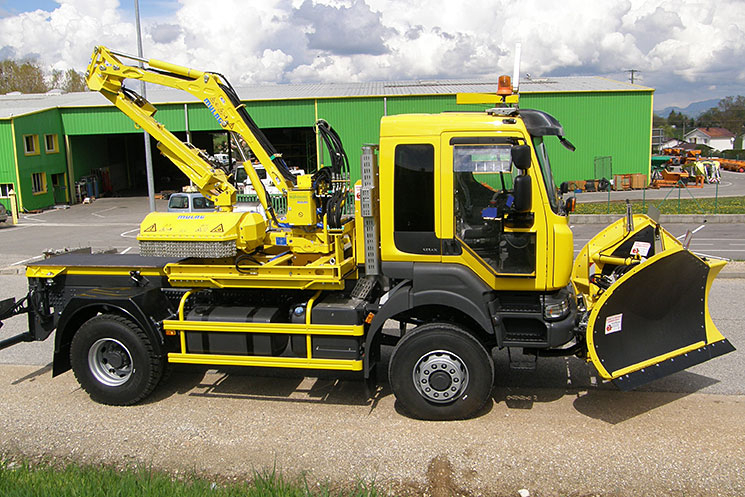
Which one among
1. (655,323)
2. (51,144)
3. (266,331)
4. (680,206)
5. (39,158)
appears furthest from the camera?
(51,144)

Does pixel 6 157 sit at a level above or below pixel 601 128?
below

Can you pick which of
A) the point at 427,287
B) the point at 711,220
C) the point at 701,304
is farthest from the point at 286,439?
the point at 711,220

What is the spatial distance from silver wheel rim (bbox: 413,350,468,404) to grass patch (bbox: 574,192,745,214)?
1824 cm

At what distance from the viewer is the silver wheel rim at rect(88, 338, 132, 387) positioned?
6.39 metres

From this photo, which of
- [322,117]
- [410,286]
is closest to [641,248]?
[410,286]

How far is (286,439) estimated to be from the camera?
5.56 meters

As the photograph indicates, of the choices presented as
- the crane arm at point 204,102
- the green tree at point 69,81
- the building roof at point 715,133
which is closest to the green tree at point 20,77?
the green tree at point 69,81

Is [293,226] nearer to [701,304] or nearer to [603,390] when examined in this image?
[603,390]

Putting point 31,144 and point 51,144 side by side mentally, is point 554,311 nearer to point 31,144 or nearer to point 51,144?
point 31,144

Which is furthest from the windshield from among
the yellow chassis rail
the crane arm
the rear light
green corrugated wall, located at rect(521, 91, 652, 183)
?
green corrugated wall, located at rect(521, 91, 652, 183)

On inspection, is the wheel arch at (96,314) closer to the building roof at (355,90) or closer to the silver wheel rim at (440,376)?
the silver wheel rim at (440,376)

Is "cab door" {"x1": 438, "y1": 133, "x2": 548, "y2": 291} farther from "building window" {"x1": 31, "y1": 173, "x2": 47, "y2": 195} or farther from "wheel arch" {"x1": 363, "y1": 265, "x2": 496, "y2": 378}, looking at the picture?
"building window" {"x1": 31, "y1": 173, "x2": 47, "y2": 195}

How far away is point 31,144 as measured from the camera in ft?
103

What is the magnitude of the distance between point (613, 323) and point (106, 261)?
566 cm
